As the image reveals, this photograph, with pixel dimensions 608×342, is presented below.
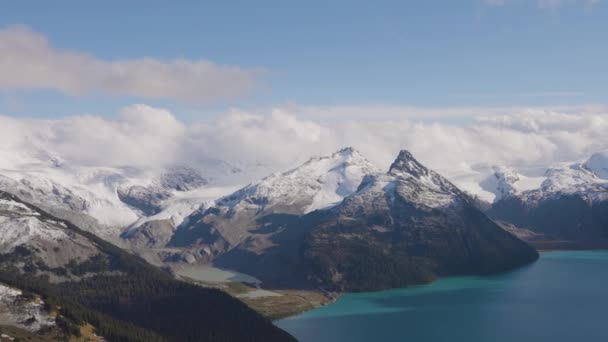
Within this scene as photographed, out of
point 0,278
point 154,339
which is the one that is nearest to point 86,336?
point 154,339

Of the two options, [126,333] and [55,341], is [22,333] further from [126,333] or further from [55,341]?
[126,333]

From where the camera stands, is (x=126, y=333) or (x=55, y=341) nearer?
(x=55, y=341)

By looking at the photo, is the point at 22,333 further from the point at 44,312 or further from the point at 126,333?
the point at 126,333

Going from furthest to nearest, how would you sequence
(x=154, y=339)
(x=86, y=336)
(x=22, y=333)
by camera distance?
(x=154, y=339)
(x=86, y=336)
(x=22, y=333)

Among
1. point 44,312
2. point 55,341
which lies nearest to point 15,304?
point 44,312

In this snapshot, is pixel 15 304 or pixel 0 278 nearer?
pixel 15 304

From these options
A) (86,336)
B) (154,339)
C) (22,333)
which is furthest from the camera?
(154,339)

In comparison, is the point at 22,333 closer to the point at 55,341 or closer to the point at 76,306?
the point at 55,341

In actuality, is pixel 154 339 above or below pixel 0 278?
below
